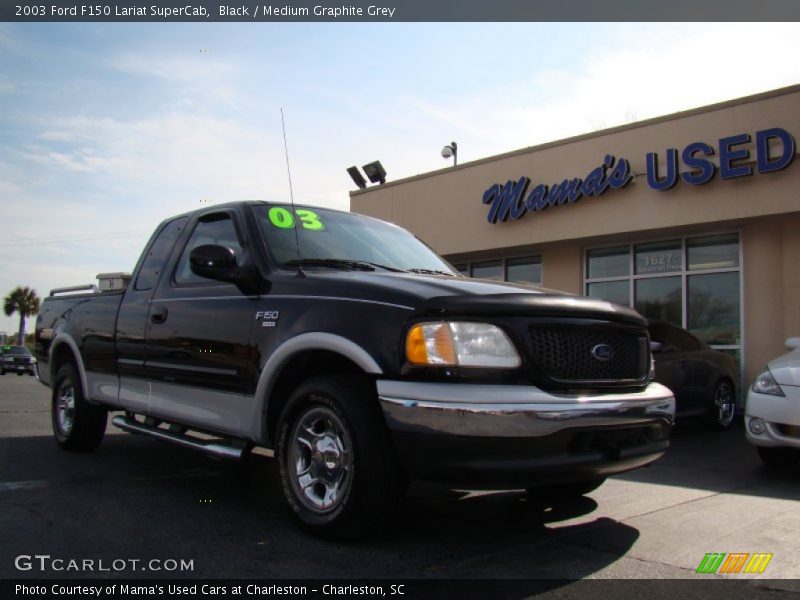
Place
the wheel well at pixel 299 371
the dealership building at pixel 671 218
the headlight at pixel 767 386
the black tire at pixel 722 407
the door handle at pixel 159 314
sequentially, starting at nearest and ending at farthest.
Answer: the wheel well at pixel 299 371 < the door handle at pixel 159 314 < the headlight at pixel 767 386 < the black tire at pixel 722 407 < the dealership building at pixel 671 218

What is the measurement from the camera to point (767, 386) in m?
6.25

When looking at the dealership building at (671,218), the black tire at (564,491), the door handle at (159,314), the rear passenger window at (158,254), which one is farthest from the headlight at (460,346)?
the dealership building at (671,218)

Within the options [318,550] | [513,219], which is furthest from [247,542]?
[513,219]

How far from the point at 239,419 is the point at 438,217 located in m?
12.5

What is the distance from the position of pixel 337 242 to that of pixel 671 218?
345 inches

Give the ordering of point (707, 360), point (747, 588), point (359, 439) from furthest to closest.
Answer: point (707, 360)
point (359, 439)
point (747, 588)

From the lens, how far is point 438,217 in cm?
1623

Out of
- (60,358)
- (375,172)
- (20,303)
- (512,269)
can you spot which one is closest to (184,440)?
(60,358)

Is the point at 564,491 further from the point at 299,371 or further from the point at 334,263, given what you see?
the point at 334,263

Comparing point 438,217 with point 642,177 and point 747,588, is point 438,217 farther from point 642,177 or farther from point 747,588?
point 747,588

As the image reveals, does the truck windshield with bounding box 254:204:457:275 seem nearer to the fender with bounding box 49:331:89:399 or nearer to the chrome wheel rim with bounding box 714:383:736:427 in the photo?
the fender with bounding box 49:331:89:399

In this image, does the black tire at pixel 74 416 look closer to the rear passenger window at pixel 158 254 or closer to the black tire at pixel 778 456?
the rear passenger window at pixel 158 254

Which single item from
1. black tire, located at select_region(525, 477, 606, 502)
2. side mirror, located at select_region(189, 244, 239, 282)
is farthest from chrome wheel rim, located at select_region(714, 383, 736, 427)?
side mirror, located at select_region(189, 244, 239, 282)

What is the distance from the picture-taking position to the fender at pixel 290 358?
3.45 m
